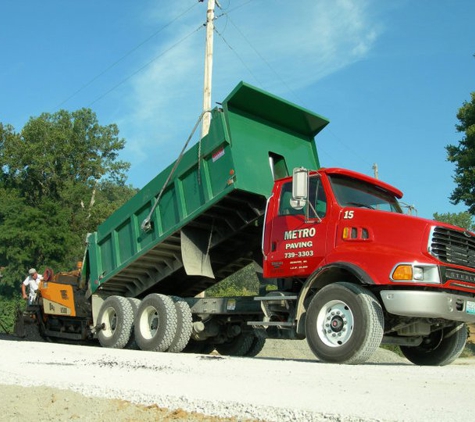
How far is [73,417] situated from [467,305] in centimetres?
481

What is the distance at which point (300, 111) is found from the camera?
920 cm

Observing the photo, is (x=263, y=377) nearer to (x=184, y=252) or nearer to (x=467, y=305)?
(x=467, y=305)

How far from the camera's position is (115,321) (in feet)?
34.8

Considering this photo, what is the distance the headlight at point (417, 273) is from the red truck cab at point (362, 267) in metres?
0.01

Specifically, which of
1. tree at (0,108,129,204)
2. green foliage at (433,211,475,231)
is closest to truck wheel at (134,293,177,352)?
tree at (0,108,129,204)

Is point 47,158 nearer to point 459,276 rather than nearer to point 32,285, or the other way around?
point 32,285

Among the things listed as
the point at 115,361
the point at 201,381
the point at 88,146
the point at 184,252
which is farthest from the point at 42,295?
the point at 88,146

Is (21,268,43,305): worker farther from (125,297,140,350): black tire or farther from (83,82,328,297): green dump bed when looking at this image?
(125,297,140,350): black tire

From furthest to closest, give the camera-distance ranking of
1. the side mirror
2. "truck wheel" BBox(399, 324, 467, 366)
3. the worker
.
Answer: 1. the worker
2. "truck wheel" BBox(399, 324, 467, 366)
3. the side mirror

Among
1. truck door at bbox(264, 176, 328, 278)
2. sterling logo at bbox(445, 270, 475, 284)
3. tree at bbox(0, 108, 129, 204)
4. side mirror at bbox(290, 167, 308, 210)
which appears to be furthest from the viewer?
tree at bbox(0, 108, 129, 204)

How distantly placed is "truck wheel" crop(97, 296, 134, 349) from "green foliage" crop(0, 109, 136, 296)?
16897 millimetres

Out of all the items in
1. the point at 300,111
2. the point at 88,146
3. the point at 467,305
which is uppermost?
the point at 88,146

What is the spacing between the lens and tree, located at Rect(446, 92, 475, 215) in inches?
875

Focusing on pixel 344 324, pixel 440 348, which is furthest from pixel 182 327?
pixel 440 348
